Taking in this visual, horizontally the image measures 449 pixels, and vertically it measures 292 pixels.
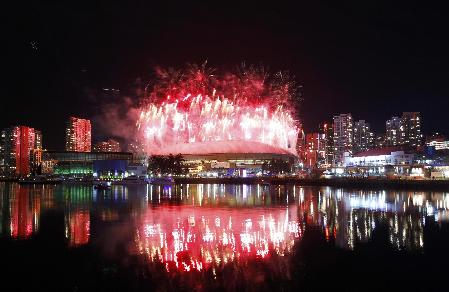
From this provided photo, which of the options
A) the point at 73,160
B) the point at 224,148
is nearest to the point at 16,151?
the point at 73,160

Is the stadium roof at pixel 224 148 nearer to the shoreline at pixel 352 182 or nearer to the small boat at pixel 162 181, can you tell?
the shoreline at pixel 352 182

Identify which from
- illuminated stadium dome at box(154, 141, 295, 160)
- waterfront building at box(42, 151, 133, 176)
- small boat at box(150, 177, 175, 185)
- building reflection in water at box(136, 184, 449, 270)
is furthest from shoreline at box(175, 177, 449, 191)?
waterfront building at box(42, 151, 133, 176)

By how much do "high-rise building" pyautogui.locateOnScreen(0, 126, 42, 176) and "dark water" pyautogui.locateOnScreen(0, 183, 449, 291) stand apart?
412ft

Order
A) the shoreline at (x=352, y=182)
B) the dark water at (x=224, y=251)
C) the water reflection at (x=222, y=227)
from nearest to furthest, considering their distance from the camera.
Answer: the dark water at (x=224, y=251) < the water reflection at (x=222, y=227) < the shoreline at (x=352, y=182)

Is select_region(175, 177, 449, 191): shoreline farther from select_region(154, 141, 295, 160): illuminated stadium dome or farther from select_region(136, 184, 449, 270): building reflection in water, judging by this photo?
select_region(136, 184, 449, 270): building reflection in water

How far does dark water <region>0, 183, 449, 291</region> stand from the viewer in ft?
39.8

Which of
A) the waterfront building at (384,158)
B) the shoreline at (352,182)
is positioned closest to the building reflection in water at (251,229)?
the shoreline at (352,182)

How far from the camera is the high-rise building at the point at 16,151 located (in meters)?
142

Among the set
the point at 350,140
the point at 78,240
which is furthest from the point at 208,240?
the point at 350,140

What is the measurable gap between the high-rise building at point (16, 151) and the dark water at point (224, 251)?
125520 millimetres

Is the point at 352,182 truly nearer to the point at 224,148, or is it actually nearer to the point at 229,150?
the point at 229,150

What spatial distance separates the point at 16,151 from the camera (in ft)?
472

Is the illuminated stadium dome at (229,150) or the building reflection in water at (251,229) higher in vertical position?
the illuminated stadium dome at (229,150)

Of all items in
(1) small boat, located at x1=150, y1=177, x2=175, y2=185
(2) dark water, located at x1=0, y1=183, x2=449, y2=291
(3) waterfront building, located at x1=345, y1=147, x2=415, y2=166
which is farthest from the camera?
(3) waterfront building, located at x1=345, y1=147, x2=415, y2=166
